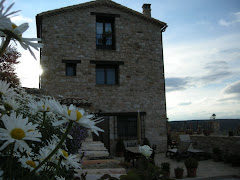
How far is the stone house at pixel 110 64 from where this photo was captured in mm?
11984

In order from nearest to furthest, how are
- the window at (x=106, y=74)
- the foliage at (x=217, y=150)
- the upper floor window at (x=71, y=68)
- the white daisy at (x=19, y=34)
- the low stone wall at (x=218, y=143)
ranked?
1. the white daisy at (x=19, y=34)
2. the low stone wall at (x=218, y=143)
3. the foliage at (x=217, y=150)
4. the upper floor window at (x=71, y=68)
5. the window at (x=106, y=74)

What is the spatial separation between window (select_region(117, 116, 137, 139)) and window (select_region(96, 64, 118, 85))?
222 cm

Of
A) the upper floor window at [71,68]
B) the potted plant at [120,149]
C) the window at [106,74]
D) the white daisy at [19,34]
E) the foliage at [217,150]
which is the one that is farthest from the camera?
the window at [106,74]

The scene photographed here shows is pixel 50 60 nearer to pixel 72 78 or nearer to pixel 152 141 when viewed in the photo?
pixel 72 78

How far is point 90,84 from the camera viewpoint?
→ 1225cm

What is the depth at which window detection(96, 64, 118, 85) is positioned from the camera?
12930 millimetres

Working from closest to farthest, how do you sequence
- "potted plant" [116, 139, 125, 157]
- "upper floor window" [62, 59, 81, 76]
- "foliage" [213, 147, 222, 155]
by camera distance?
"foliage" [213, 147, 222, 155]
"potted plant" [116, 139, 125, 157]
"upper floor window" [62, 59, 81, 76]

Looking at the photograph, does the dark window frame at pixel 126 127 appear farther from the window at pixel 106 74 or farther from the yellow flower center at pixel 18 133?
the yellow flower center at pixel 18 133

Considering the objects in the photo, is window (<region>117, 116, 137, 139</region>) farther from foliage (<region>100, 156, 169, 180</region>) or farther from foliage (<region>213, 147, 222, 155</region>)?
foliage (<region>100, 156, 169, 180</region>)

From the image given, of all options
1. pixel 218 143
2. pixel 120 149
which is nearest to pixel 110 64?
pixel 120 149

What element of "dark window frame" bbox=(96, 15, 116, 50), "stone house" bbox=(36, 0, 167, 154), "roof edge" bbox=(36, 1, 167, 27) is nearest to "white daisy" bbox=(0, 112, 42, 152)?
"stone house" bbox=(36, 0, 167, 154)

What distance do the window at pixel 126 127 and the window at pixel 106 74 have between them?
2.22 metres

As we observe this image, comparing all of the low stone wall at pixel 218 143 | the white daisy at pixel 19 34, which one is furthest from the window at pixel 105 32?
the white daisy at pixel 19 34

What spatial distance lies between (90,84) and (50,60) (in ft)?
8.06
